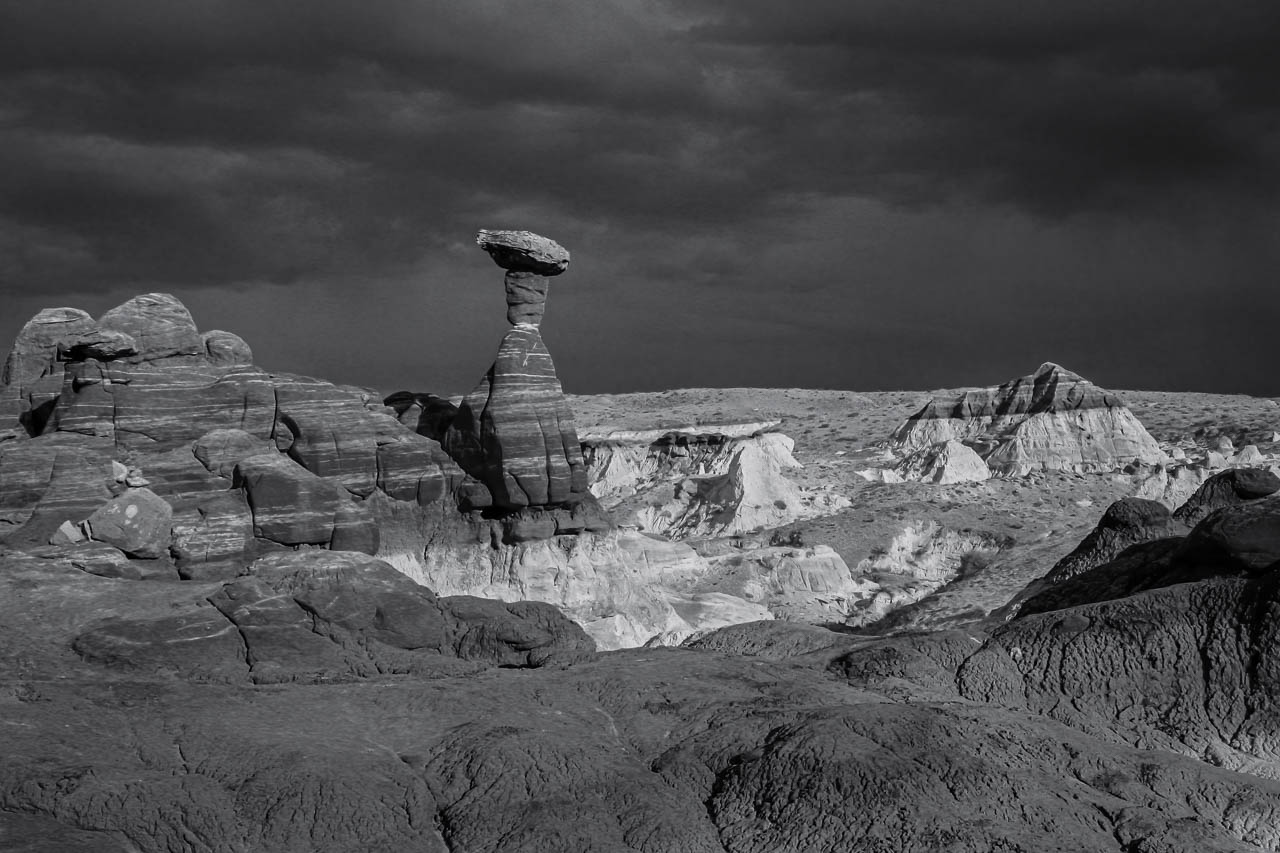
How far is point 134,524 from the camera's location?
24.9m

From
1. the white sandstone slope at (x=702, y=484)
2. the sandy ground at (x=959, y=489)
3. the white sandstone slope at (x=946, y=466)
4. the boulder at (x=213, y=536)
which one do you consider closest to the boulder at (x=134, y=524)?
the boulder at (x=213, y=536)

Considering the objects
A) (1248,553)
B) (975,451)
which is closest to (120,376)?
(1248,553)

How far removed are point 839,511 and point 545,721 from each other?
52.6m

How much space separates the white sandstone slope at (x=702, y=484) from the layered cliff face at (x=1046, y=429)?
47.6 feet

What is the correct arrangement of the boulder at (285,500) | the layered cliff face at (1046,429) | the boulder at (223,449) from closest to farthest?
the boulder at (285,500) → the boulder at (223,449) → the layered cliff face at (1046,429)

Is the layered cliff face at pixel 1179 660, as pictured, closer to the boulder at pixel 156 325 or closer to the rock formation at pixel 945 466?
the boulder at pixel 156 325

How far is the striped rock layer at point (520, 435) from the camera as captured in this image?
129 ft

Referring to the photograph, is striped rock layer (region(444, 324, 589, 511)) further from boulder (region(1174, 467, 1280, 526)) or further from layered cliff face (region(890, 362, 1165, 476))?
layered cliff face (region(890, 362, 1165, 476))

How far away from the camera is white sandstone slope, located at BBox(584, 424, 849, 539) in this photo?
64750mm

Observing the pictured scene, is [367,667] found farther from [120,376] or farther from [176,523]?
[120,376]

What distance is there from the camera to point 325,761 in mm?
13250

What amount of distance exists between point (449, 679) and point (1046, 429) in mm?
71006

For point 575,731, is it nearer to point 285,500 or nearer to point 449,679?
point 449,679

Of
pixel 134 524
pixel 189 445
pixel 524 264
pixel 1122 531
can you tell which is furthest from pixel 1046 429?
pixel 134 524
